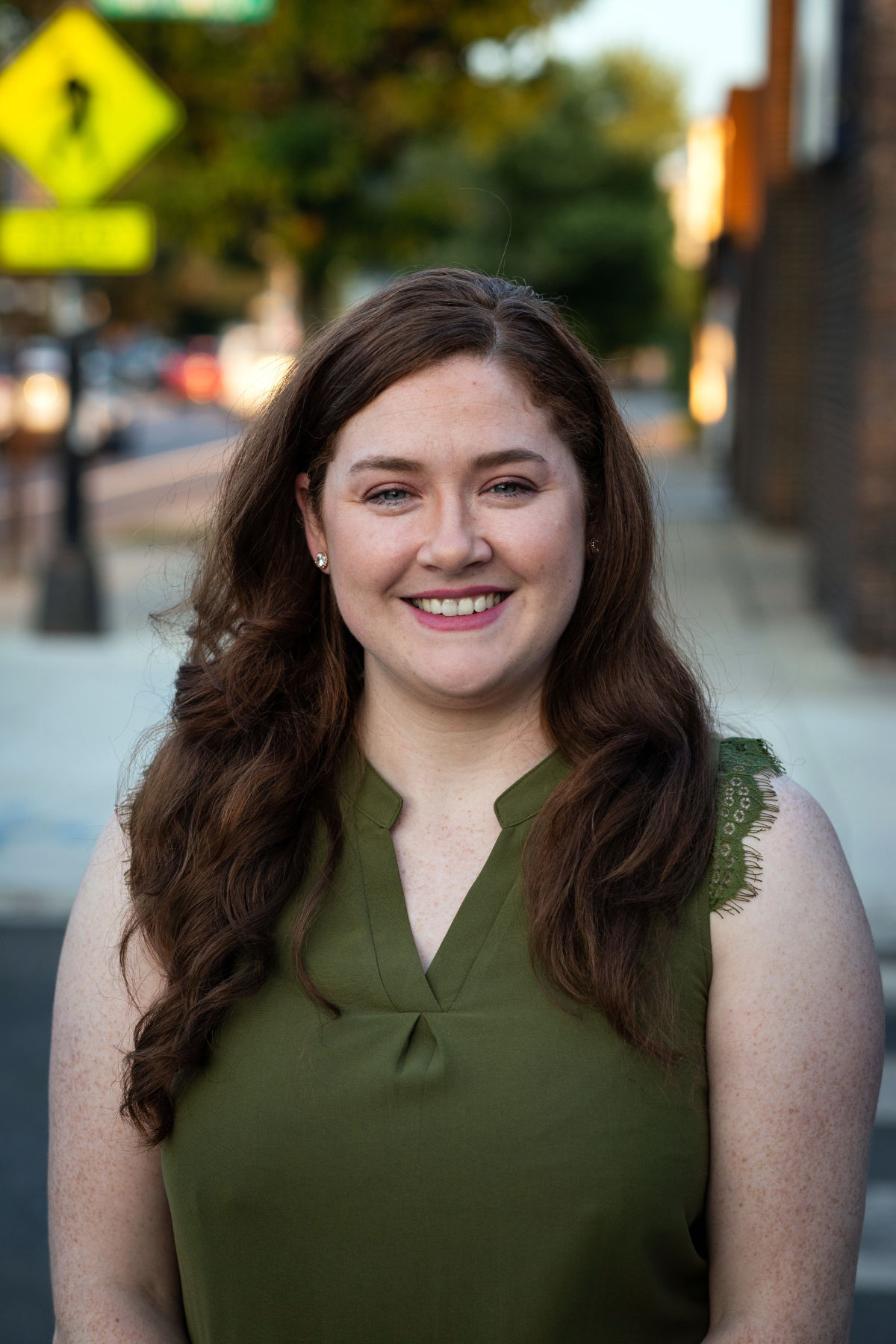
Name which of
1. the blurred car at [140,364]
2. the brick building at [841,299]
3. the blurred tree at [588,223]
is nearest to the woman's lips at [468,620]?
the brick building at [841,299]

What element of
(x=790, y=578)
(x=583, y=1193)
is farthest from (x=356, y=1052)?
(x=790, y=578)

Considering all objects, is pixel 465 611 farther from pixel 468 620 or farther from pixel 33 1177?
pixel 33 1177

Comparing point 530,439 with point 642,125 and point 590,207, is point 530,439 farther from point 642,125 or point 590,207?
point 642,125

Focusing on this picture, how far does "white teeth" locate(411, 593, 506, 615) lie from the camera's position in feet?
6.51

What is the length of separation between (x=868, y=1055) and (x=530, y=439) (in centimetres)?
79

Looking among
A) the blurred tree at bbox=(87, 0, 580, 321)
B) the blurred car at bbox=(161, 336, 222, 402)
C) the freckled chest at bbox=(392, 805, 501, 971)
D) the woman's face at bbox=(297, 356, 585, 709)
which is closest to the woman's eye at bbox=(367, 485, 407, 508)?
the woman's face at bbox=(297, 356, 585, 709)

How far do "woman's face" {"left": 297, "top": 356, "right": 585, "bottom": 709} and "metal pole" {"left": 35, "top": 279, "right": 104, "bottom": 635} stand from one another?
909 centimetres

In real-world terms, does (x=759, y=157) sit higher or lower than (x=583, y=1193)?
higher

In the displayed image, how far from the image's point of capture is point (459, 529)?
1.96m

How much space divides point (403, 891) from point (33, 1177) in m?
2.66

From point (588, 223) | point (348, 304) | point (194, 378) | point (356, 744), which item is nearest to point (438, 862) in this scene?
point (356, 744)

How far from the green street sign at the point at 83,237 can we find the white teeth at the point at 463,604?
28.0 ft

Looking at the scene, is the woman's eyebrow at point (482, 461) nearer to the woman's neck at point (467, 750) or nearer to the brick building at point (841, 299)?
the woman's neck at point (467, 750)

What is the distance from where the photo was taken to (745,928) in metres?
1.85
